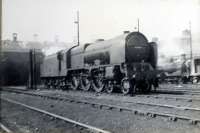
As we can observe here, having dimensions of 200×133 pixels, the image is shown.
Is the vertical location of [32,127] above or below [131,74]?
below

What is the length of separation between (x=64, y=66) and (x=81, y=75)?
294cm

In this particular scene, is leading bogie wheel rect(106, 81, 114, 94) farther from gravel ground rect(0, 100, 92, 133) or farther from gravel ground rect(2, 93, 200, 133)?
gravel ground rect(0, 100, 92, 133)

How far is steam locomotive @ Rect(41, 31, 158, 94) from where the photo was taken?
14.5m

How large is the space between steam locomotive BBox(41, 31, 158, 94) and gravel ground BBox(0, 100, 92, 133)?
5.79 metres

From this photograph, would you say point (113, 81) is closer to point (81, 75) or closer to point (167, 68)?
point (81, 75)

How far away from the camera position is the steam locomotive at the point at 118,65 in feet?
47.4

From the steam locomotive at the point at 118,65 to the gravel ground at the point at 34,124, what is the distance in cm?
579

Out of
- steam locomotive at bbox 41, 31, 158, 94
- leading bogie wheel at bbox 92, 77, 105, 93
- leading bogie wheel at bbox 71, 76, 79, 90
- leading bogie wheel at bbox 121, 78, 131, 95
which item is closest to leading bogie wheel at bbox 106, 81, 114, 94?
→ steam locomotive at bbox 41, 31, 158, 94

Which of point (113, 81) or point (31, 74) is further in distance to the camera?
point (31, 74)

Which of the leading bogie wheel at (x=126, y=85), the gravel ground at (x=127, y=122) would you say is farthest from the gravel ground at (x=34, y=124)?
the leading bogie wheel at (x=126, y=85)

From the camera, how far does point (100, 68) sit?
16.0 m

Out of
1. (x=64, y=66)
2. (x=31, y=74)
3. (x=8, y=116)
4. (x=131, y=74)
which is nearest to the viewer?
(x=8, y=116)

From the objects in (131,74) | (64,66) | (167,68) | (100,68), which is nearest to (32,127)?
(131,74)

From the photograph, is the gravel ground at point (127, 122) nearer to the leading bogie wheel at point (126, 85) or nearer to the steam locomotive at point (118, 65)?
the leading bogie wheel at point (126, 85)
